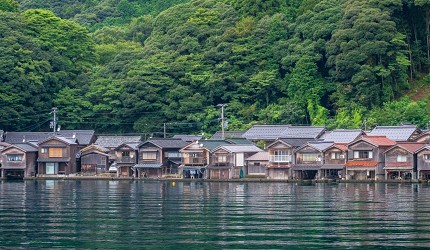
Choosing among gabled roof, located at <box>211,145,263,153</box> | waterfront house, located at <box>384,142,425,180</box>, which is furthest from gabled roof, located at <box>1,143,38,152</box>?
waterfront house, located at <box>384,142,425,180</box>

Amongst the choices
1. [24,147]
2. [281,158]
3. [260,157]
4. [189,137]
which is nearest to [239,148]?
[260,157]

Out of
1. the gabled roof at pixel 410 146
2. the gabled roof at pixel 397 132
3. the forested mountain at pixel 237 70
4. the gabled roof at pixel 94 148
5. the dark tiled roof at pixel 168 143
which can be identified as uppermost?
the forested mountain at pixel 237 70

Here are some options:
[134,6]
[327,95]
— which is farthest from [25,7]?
[327,95]

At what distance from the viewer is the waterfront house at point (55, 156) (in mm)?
76812

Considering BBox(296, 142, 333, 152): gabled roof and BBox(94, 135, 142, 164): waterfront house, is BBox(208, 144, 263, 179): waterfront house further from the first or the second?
BBox(94, 135, 142, 164): waterfront house

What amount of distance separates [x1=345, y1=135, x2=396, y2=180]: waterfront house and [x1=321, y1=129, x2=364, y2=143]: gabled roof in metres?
1.40

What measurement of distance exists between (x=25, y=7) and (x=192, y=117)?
4228 centimetres

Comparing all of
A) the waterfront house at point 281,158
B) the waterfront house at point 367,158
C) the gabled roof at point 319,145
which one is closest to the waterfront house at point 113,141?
the waterfront house at point 281,158

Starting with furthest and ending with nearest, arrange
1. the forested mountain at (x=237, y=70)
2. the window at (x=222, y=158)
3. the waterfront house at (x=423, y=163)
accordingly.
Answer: the forested mountain at (x=237, y=70), the window at (x=222, y=158), the waterfront house at (x=423, y=163)

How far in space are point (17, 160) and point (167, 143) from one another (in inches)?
421

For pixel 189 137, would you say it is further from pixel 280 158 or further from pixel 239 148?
pixel 280 158

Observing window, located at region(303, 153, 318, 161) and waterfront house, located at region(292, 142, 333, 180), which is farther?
window, located at region(303, 153, 318, 161)

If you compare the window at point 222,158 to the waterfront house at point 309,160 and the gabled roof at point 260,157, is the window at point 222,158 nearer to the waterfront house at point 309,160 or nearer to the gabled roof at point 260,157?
the gabled roof at point 260,157

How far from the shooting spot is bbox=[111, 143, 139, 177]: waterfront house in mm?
76062
